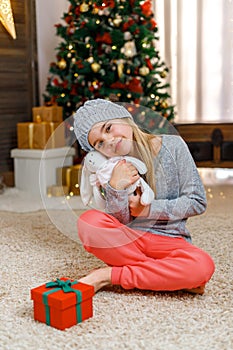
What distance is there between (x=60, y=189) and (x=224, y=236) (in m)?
0.81

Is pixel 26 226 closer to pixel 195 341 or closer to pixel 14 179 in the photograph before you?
pixel 14 179

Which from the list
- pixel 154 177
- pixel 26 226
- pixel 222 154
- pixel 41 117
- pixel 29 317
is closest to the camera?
pixel 29 317

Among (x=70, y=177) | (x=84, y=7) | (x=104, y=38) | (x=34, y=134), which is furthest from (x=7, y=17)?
(x=70, y=177)

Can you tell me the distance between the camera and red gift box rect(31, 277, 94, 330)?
4.32 feet

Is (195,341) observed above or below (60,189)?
below

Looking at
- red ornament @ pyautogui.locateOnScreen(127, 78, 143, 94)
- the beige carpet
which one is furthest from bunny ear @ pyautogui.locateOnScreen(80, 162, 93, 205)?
red ornament @ pyautogui.locateOnScreen(127, 78, 143, 94)

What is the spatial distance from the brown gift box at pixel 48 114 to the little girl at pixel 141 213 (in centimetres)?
184

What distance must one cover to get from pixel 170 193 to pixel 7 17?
2.21m

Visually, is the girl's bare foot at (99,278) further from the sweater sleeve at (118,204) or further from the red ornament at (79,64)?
the red ornament at (79,64)

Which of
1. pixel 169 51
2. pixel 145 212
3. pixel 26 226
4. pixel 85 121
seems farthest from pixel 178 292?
pixel 169 51

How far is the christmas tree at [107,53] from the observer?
331 centimetres

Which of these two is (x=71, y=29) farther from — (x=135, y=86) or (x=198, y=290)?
(x=198, y=290)

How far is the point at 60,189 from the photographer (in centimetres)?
177

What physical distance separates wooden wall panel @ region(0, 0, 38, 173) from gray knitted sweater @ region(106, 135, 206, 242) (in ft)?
6.84
